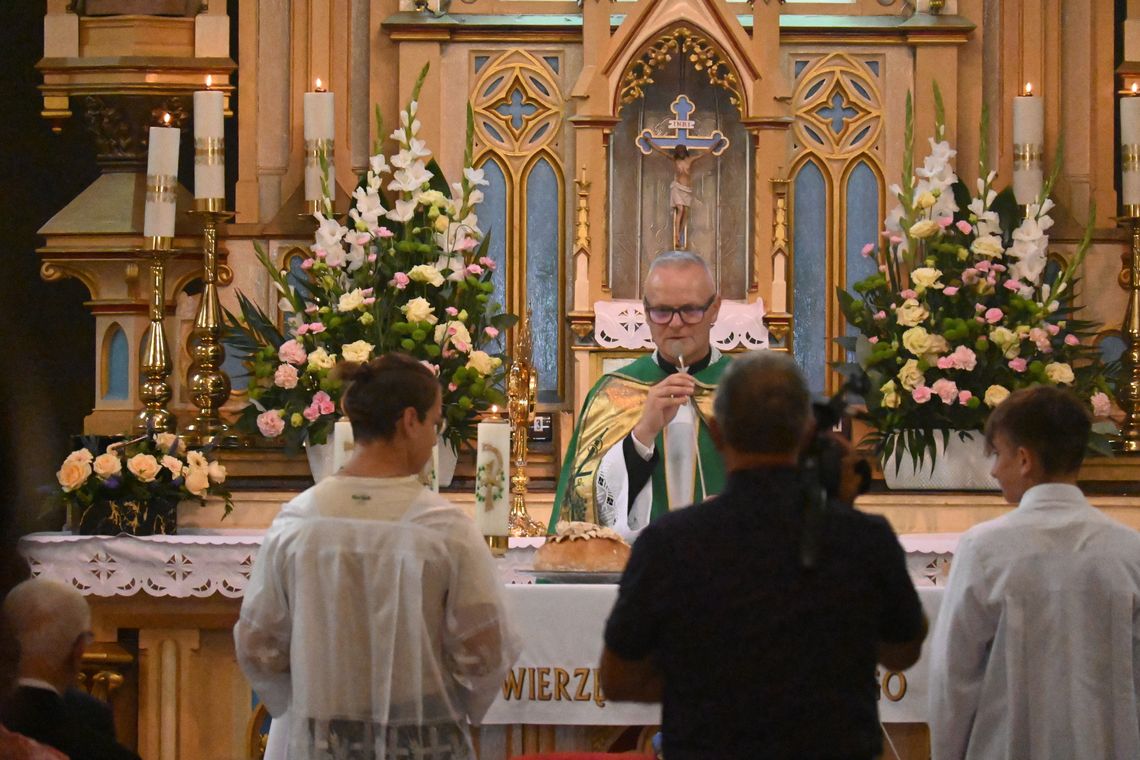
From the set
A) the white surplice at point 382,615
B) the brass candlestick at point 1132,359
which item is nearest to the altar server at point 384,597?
the white surplice at point 382,615

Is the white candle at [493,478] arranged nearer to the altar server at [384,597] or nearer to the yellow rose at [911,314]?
the altar server at [384,597]

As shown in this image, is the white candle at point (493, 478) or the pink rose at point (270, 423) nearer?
the white candle at point (493, 478)

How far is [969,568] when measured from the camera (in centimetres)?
391

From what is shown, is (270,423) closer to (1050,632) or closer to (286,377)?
(286,377)

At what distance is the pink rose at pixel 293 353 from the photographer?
250 inches

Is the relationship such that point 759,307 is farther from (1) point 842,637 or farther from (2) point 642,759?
(1) point 842,637

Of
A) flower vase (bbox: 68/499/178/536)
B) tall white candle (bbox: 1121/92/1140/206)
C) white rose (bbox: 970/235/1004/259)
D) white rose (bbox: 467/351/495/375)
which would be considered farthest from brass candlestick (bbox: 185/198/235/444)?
tall white candle (bbox: 1121/92/1140/206)

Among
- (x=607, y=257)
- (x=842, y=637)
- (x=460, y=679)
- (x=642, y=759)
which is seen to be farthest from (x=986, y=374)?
(x=842, y=637)

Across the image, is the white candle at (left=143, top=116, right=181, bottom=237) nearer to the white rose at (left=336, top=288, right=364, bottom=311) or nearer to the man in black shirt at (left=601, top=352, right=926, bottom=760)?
the white rose at (left=336, top=288, right=364, bottom=311)

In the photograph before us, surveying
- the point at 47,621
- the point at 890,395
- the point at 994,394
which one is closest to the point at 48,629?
the point at 47,621

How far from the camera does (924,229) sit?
669 cm

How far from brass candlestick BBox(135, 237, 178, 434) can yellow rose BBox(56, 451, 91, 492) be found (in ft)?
1.99

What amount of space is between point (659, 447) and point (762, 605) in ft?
8.37

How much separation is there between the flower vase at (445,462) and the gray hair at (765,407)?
11.7 ft
